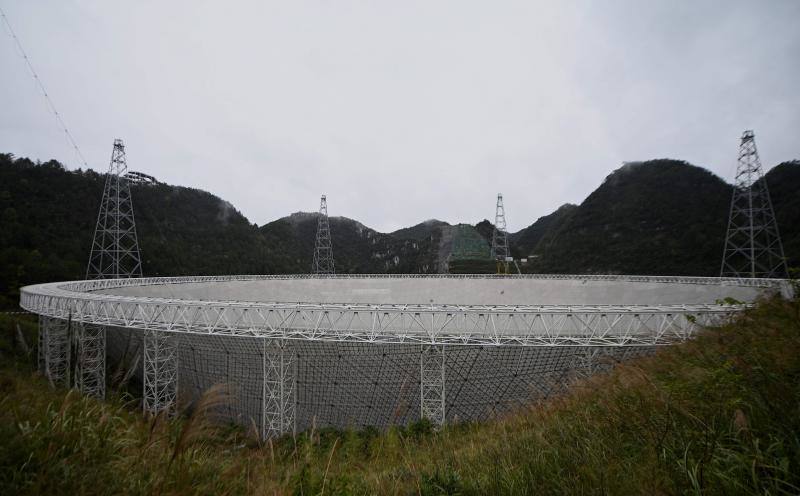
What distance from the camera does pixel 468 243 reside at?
67.4m

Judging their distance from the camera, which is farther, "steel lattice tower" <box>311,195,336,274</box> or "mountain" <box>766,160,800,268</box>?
"steel lattice tower" <box>311,195,336,274</box>

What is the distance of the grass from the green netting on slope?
56.1 meters

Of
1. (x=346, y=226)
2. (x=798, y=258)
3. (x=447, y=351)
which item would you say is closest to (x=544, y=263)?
(x=798, y=258)

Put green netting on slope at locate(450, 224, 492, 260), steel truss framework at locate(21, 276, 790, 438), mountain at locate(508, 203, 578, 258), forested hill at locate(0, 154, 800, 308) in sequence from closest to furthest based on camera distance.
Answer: steel truss framework at locate(21, 276, 790, 438), forested hill at locate(0, 154, 800, 308), green netting on slope at locate(450, 224, 492, 260), mountain at locate(508, 203, 578, 258)

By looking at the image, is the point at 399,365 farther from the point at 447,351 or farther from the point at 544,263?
the point at 544,263

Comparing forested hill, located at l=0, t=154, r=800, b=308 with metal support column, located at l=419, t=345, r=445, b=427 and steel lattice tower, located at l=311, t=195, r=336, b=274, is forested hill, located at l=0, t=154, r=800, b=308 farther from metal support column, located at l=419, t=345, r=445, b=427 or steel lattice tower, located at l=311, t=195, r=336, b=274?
metal support column, located at l=419, t=345, r=445, b=427

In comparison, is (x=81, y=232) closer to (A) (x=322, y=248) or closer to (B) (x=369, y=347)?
(A) (x=322, y=248)

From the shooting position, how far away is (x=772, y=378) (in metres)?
2.23

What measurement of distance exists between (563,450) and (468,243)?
66.0 m

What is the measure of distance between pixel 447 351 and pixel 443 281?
16.0 metres

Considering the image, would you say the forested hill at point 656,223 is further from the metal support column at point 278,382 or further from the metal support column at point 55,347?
the metal support column at point 55,347

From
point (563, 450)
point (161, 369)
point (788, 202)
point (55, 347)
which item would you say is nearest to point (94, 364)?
point (55, 347)

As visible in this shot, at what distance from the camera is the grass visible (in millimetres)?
1775

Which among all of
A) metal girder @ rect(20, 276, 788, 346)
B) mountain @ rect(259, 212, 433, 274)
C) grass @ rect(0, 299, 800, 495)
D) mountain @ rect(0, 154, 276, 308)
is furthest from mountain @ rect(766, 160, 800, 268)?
mountain @ rect(0, 154, 276, 308)
